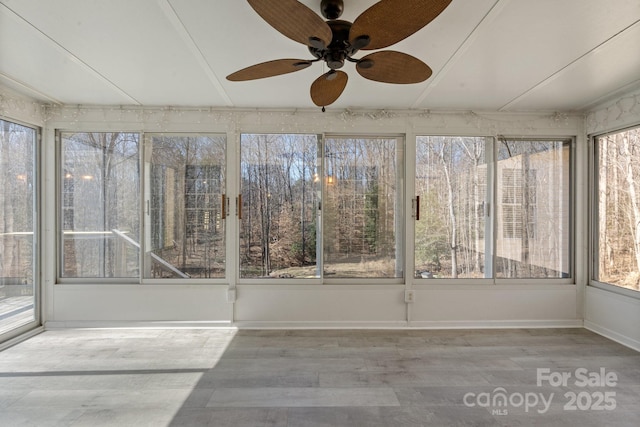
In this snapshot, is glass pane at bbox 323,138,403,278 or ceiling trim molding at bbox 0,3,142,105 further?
glass pane at bbox 323,138,403,278

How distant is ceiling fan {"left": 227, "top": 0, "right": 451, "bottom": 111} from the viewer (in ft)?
4.24

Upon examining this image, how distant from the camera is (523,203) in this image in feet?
12.2

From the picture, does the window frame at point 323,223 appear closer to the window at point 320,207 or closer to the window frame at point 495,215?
the window at point 320,207

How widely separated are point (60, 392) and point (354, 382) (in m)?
2.14

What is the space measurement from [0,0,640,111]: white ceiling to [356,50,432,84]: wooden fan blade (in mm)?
326

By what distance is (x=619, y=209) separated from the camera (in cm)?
330

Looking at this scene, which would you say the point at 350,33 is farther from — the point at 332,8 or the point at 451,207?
the point at 451,207

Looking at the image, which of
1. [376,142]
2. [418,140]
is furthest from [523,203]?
[376,142]

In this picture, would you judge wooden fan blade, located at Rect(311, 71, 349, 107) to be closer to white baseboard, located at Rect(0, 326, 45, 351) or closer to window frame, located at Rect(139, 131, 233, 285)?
window frame, located at Rect(139, 131, 233, 285)

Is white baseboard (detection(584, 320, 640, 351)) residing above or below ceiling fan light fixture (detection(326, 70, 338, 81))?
below

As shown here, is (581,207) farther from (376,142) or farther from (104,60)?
(104,60)

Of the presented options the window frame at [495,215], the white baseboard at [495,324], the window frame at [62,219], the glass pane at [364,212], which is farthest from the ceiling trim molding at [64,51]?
the white baseboard at [495,324]

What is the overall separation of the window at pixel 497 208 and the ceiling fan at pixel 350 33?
2030mm

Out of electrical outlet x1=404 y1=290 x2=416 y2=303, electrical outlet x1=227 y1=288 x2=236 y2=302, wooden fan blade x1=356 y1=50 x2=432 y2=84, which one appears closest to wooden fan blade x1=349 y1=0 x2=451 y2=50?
wooden fan blade x1=356 y1=50 x2=432 y2=84
